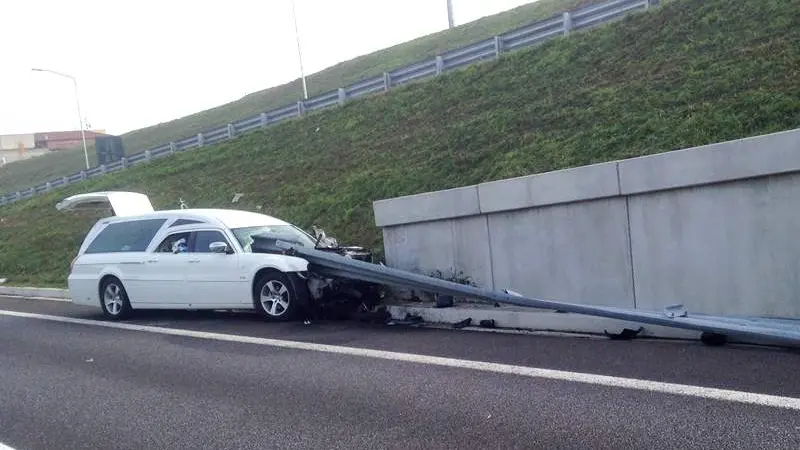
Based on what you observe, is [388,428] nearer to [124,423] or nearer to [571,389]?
[571,389]

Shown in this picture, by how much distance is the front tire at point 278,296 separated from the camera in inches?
411

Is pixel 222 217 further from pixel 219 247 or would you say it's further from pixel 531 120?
pixel 531 120

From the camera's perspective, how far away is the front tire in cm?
1044

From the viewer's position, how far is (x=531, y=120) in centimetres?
1585

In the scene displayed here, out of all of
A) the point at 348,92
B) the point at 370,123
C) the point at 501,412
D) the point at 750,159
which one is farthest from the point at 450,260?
the point at 348,92

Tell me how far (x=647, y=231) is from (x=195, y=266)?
6.44 metres

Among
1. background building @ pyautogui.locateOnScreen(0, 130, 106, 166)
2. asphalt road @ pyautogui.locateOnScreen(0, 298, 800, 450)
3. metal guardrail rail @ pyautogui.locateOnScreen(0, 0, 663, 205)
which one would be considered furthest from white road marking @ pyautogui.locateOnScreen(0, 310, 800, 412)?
background building @ pyautogui.locateOnScreen(0, 130, 106, 166)

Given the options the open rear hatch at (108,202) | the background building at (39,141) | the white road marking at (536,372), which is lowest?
the white road marking at (536,372)

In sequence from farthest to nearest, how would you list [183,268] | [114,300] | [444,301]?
[114,300] → [183,268] → [444,301]

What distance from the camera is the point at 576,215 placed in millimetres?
9164

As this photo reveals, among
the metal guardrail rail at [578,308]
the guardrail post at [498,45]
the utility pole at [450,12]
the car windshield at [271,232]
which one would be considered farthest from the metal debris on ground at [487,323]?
the utility pole at [450,12]

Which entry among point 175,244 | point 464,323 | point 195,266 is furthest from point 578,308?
point 175,244

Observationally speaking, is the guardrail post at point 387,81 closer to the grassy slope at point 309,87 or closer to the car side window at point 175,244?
the grassy slope at point 309,87

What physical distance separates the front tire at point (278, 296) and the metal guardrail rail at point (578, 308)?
0.36 m
